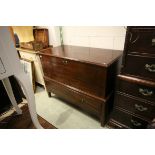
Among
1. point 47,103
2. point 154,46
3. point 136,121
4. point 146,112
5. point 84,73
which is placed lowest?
point 47,103

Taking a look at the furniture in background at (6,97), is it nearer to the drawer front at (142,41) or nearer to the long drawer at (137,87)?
the long drawer at (137,87)

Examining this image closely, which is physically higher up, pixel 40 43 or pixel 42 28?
pixel 42 28

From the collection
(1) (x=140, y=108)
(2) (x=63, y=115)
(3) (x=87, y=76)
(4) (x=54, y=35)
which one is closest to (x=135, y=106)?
(1) (x=140, y=108)

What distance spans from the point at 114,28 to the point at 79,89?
82cm

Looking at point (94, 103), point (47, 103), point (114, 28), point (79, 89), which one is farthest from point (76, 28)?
point (47, 103)

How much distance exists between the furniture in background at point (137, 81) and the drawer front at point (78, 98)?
0.22 metres

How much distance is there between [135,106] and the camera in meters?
A: 1.11

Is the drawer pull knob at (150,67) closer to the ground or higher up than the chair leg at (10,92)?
higher up

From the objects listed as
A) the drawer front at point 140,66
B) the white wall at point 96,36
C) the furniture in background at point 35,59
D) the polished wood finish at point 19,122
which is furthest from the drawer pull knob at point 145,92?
the furniture in background at point 35,59

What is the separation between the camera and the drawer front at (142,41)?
2.66 ft

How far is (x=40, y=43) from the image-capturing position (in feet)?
6.77

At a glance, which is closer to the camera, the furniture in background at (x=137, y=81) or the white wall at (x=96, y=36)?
the furniture in background at (x=137, y=81)
